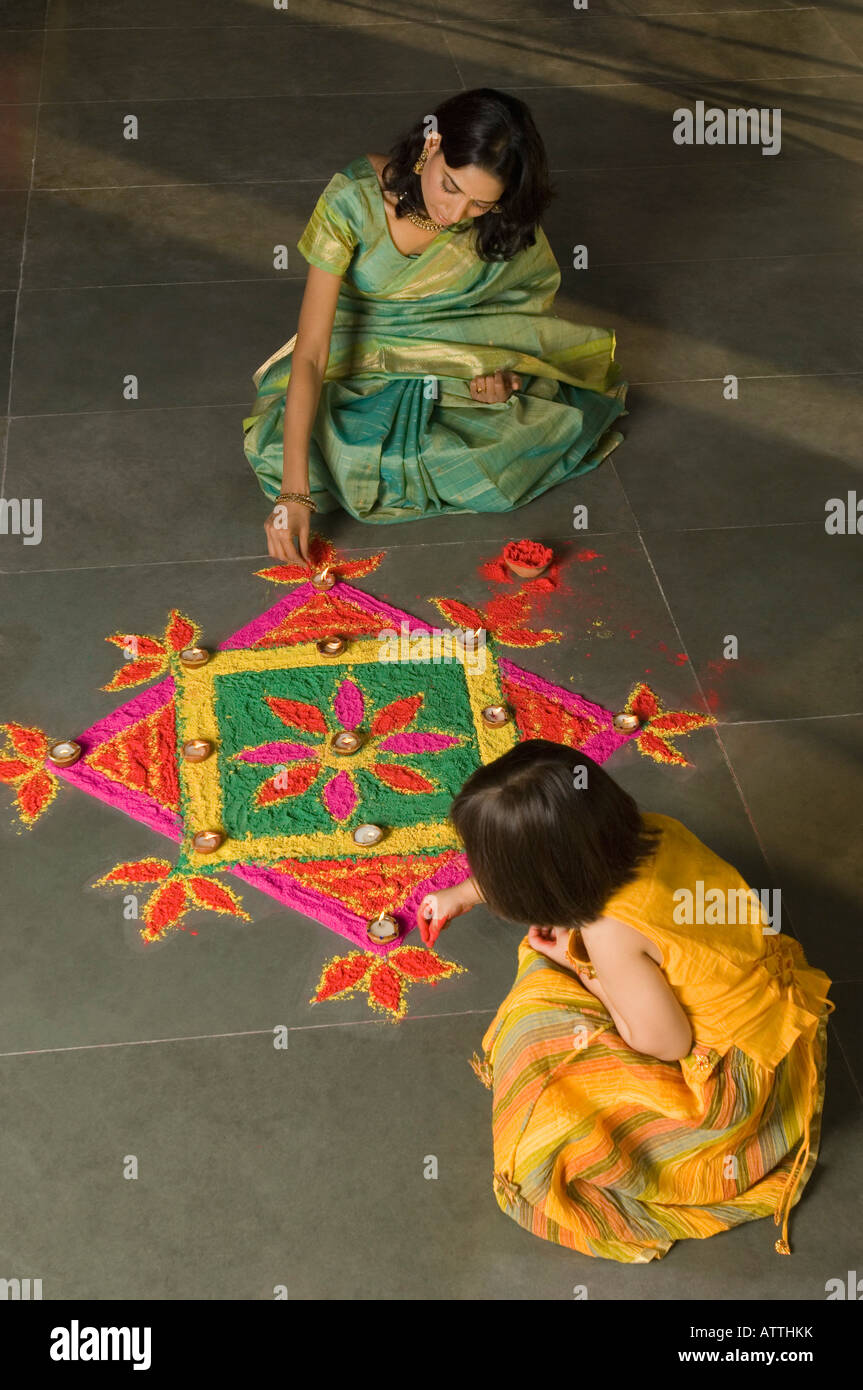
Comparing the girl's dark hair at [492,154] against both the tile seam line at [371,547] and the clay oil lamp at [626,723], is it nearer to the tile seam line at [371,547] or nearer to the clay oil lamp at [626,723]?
the tile seam line at [371,547]

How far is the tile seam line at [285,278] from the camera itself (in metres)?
3.70

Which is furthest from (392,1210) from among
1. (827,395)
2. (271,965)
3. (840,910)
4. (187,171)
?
(187,171)

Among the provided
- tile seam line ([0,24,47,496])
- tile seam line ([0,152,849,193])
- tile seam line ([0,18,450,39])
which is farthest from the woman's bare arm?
tile seam line ([0,18,450,39])

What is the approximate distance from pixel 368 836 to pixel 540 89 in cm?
344

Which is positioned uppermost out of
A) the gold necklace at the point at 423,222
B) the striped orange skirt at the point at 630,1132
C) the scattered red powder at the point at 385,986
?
the gold necklace at the point at 423,222

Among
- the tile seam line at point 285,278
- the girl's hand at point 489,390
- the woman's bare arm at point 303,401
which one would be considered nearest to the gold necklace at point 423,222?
the woman's bare arm at point 303,401

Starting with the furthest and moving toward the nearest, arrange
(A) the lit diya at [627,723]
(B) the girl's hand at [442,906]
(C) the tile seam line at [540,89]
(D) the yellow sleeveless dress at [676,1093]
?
(C) the tile seam line at [540,89] < (A) the lit diya at [627,723] < (B) the girl's hand at [442,906] < (D) the yellow sleeveless dress at [676,1093]

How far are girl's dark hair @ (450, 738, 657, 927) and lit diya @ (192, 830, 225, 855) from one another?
79cm

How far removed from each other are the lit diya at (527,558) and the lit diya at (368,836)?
2.51 feet

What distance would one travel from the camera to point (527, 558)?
9.15ft

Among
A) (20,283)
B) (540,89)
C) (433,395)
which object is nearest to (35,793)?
(433,395)

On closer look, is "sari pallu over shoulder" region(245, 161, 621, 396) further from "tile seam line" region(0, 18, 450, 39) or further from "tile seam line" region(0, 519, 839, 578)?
"tile seam line" region(0, 18, 450, 39)

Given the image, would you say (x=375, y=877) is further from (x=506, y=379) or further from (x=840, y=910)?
(x=506, y=379)

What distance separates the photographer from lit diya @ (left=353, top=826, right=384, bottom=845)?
2.26m
